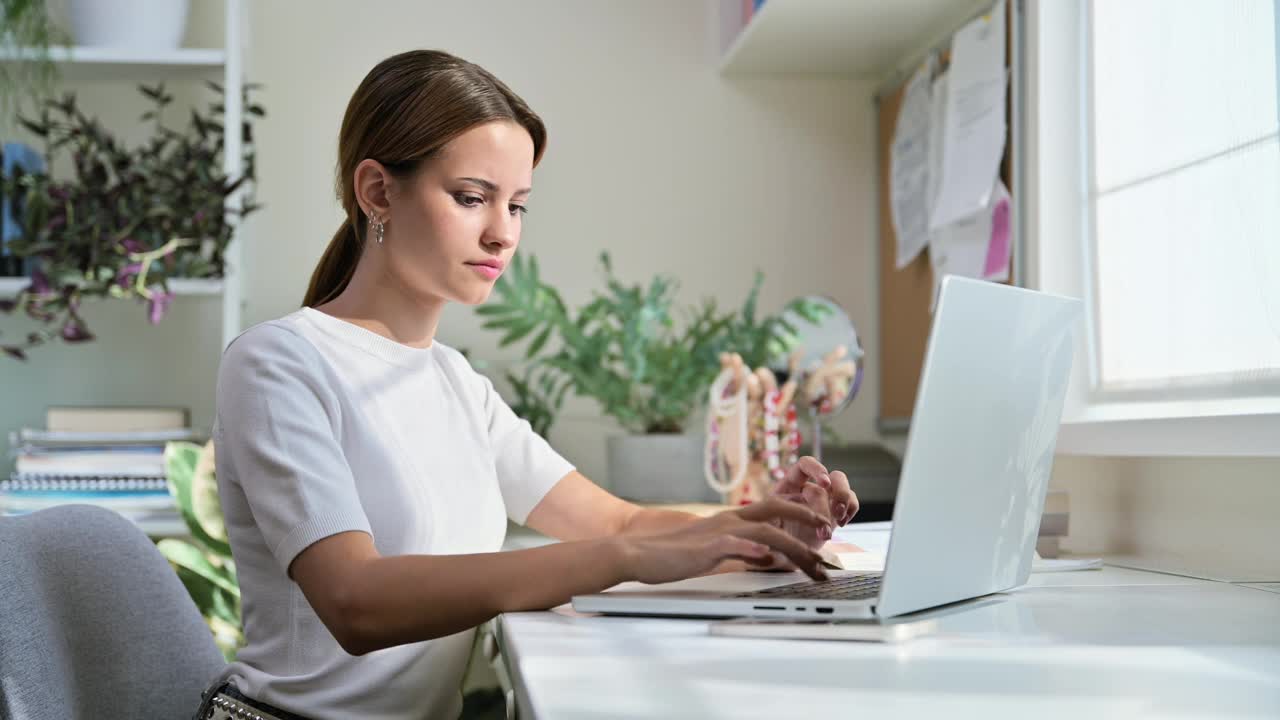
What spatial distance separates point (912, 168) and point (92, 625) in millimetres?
1518

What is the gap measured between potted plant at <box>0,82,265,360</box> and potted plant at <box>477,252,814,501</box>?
471 millimetres

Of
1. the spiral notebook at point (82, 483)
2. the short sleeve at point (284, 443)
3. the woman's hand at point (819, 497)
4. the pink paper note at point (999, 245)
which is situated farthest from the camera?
the spiral notebook at point (82, 483)

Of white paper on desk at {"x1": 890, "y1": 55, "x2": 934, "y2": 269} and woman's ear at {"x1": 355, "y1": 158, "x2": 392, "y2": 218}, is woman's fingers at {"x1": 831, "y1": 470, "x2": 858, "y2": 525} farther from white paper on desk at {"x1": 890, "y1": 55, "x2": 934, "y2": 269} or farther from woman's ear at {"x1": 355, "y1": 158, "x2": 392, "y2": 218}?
white paper on desk at {"x1": 890, "y1": 55, "x2": 934, "y2": 269}

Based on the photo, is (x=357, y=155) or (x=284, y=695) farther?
(x=357, y=155)

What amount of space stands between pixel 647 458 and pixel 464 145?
3.02 feet

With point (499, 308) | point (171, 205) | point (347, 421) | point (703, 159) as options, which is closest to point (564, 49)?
point (703, 159)

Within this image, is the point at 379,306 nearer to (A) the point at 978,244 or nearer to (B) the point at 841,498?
(B) the point at 841,498

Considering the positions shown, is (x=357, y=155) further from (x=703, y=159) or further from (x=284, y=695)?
(x=703, y=159)

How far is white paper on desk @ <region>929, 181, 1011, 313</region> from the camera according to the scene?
1.76 meters

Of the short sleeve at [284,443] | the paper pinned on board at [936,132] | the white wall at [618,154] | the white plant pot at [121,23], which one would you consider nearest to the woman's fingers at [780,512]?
the short sleeve at [284,443]

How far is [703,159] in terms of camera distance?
90.8 inches

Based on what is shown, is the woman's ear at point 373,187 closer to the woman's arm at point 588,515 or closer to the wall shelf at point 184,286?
the woman's arm at point 588,515

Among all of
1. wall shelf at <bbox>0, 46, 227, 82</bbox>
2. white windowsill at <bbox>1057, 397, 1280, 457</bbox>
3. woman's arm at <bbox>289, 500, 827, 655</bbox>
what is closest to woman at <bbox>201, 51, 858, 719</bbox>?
woman's arm at <bbox>289, 500, 827, 655</bbox>

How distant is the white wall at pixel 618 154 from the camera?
86.7 inches
